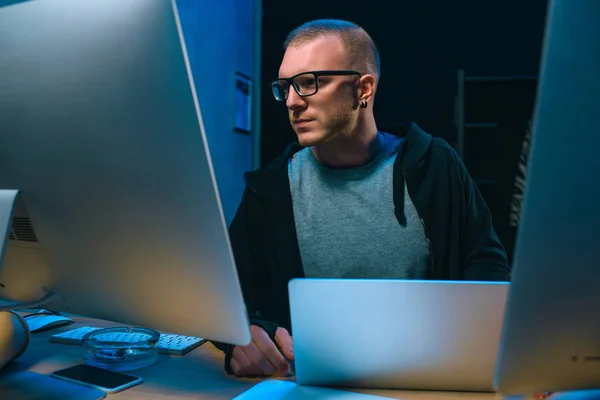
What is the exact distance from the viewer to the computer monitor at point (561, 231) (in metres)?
0.37

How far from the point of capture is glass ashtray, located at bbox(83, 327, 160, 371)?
805 millimetres

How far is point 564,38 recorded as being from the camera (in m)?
0.37

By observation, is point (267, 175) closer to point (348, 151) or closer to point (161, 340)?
point (348, 151)

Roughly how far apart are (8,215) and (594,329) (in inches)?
25.1

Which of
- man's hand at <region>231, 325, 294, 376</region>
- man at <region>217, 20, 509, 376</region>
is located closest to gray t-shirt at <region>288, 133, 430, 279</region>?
man at <region>217, 20, 509, 376</region>

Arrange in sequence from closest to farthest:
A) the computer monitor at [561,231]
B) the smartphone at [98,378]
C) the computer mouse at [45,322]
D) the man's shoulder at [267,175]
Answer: the computer monitor at [561,231]
the smartphone at [98,378]
the computer mouse at [45,322]
the man's shoulder at [267,175]

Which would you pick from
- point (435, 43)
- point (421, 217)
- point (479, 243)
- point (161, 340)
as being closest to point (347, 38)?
point (421, 217)

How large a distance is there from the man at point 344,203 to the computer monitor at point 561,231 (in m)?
0.95

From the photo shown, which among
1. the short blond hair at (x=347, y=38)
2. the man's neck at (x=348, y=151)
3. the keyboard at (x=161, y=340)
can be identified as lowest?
the keyboard at (x=161, y=340)

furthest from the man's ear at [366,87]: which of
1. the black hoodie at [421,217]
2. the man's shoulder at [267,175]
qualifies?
the man's shoulder at [267,175]

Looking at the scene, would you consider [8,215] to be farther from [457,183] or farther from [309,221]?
[457,183]

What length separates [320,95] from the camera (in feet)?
4.77

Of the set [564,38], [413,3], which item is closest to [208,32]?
[413,3]

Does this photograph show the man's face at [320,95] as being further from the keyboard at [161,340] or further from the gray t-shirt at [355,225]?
the keyboard at [161,340]
